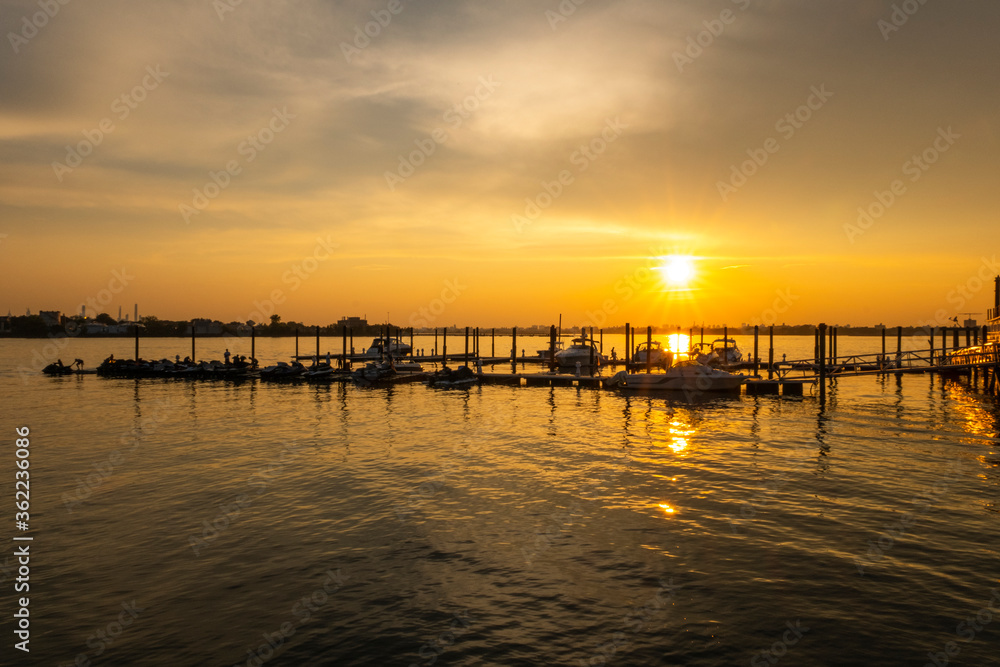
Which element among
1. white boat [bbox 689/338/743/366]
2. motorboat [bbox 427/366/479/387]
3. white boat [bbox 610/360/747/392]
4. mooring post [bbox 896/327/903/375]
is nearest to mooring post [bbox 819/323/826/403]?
mooring post [bbox 896/327/903/375]

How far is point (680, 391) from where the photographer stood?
46.5 m

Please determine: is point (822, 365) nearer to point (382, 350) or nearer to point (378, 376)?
point (378, 376)

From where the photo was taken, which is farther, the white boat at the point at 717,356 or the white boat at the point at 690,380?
the white boat at the point at 717,356

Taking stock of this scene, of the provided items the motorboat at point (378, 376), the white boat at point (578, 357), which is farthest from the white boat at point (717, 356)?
the motorboat at point (378, 376)

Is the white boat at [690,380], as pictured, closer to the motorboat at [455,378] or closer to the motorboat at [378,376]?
the motorboat at [455,378]

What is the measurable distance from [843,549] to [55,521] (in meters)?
19.3

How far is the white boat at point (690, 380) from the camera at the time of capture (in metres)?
45.5

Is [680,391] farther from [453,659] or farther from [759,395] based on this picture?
[453,659]

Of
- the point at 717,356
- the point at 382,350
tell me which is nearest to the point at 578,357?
the point at 717,356

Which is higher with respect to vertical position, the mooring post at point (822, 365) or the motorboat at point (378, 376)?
the mooring post at point (822, 365)

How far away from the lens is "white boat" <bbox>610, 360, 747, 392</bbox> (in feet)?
149

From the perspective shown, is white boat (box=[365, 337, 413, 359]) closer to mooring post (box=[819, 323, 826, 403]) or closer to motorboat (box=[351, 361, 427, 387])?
motorboat (box=[351, 361, 427, 387])

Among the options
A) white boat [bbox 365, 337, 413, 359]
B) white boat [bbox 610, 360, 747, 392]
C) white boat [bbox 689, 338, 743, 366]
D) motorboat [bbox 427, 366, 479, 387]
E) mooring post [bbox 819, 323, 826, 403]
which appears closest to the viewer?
mooring post [bbox 819, 323, 826, 403]

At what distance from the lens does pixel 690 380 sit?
150ft
